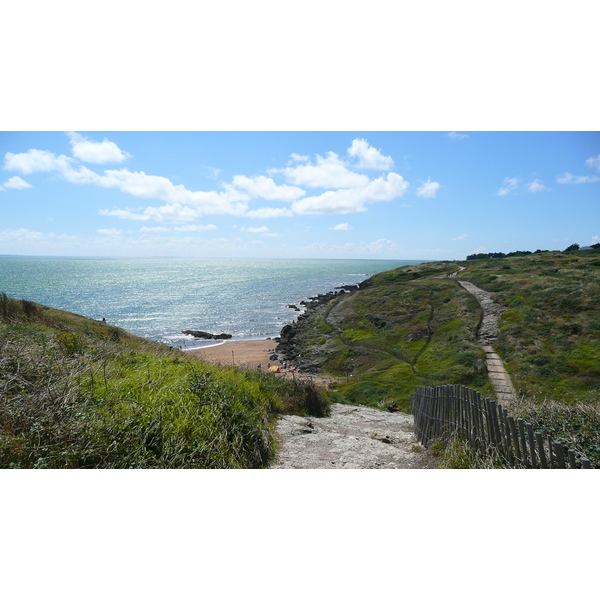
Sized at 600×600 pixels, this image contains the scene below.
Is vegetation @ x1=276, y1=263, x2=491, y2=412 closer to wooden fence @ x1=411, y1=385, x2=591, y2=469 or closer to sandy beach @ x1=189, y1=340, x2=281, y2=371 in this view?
sandy beach @ x1=189, y1=340, x2=281, y2=371

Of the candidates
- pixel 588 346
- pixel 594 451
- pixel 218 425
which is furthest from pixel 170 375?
pixel 588 346

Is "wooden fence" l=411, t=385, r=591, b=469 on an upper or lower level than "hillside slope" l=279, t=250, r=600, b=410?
upper

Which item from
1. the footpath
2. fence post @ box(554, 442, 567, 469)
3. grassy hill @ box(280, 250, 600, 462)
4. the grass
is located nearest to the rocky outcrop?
grassy hill @ box(280, 250, 600, 462)

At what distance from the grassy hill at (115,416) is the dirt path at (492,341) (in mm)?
12293

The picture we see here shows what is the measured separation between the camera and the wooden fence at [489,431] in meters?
4.21

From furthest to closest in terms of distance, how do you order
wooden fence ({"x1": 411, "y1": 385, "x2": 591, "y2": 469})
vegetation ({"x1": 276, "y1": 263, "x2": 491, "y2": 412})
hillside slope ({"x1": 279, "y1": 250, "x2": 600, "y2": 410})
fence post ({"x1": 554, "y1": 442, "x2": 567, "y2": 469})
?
1. vegetation ({"x1": 276, "y1": 263, "x2": 491, "y2": 412})
2. hillside slope ({"x1": 279, "y1": 250, "x2": 600, "y2": 410})
3. wooden fence ({"x1": 411, "y1": 385, "x2": 591, "y2": 469})
4. fence post ({"x1": 554, "y1": 442, "x2": 567, "y2": 469})

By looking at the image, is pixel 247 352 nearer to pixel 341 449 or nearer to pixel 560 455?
pixel 341 449

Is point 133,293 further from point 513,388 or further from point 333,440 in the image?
point 333,440

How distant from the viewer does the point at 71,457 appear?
13.7ft

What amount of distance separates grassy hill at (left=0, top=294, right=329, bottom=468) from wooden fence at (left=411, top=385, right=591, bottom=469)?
3.27m

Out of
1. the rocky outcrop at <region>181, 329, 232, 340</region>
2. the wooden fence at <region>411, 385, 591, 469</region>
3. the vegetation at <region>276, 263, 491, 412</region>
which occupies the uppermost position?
the wooden fence at <region>411, 385, 591, 469</region>

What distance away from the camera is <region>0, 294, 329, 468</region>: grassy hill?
4.29 metres

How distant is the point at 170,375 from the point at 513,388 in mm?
23881

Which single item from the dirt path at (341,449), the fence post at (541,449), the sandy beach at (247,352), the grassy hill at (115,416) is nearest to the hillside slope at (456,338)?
the sandy beach at (247,352)
